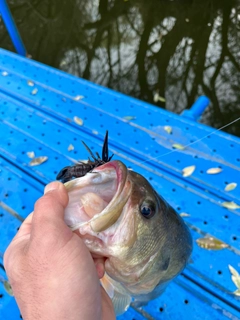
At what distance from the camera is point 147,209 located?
1317 millimetres

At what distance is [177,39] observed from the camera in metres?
7.36

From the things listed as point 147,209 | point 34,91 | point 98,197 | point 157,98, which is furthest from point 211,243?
point 157,98

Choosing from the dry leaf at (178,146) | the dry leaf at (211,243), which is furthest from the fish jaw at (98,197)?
the dry leaf at (178,146)

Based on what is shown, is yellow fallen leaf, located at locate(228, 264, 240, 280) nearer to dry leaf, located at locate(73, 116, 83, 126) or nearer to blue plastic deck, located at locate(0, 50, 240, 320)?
blue plastic deck, located at locate(0, 50, 240, 320)

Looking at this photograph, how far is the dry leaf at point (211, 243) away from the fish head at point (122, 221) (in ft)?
3.32

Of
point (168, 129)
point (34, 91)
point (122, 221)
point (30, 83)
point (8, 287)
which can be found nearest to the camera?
point (122, 221)

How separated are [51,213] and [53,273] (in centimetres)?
21

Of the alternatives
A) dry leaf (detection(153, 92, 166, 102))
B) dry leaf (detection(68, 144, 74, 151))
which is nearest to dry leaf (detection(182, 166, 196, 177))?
dry leaf (detection(68, 144, 74, 151))

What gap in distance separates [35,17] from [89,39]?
159 centimetres

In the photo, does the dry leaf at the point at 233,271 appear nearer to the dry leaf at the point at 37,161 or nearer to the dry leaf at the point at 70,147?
the dry leaf at the point at 70,147

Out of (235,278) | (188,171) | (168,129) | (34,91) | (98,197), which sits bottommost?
(235,278)

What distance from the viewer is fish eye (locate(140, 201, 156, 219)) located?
1.31 meters

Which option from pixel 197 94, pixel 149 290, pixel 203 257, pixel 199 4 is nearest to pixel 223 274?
pixel 203 257

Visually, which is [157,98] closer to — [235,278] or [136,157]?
[136,157]
